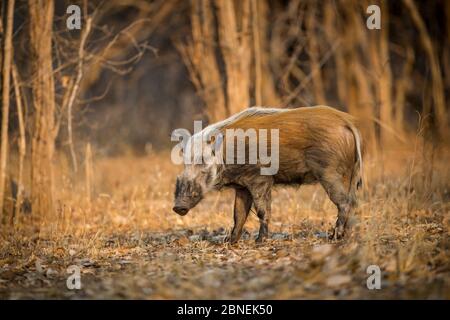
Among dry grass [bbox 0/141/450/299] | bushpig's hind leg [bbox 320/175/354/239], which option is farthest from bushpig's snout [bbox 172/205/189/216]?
bushpig's hind leg [bbox 320/175/354/239]

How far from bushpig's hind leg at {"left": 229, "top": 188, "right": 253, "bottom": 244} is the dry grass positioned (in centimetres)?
15

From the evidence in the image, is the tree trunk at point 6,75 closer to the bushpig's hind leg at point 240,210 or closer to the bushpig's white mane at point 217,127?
the bushpig's white mane at point 217,127

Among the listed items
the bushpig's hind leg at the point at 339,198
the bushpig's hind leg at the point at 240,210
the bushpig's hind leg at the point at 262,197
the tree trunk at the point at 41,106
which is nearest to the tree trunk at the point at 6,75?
the tree trunk at the point at 41,106

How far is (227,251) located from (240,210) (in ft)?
2.45

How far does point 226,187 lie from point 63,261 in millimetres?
2041

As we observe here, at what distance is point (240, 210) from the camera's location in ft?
25.7

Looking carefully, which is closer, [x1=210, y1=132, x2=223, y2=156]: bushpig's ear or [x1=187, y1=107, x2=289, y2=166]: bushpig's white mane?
[x1=210, y1=132, x2=223, y2=156]: bushpig's ear

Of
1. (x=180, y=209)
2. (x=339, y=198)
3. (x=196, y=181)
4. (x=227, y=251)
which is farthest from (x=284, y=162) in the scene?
(x=180, y=209)

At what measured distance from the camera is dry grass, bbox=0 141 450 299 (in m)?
5.72

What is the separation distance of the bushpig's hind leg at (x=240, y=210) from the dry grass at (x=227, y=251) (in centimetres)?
15

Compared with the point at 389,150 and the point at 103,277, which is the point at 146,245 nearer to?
the point at 103,277

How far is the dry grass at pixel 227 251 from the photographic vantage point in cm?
572

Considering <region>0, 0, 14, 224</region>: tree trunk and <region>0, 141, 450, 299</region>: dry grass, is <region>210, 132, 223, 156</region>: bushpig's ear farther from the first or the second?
<region>0, 0, 14, 224</region>: tree trunk

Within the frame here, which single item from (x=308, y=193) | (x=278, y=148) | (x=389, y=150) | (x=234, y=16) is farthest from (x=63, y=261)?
(x=389, y=150)
